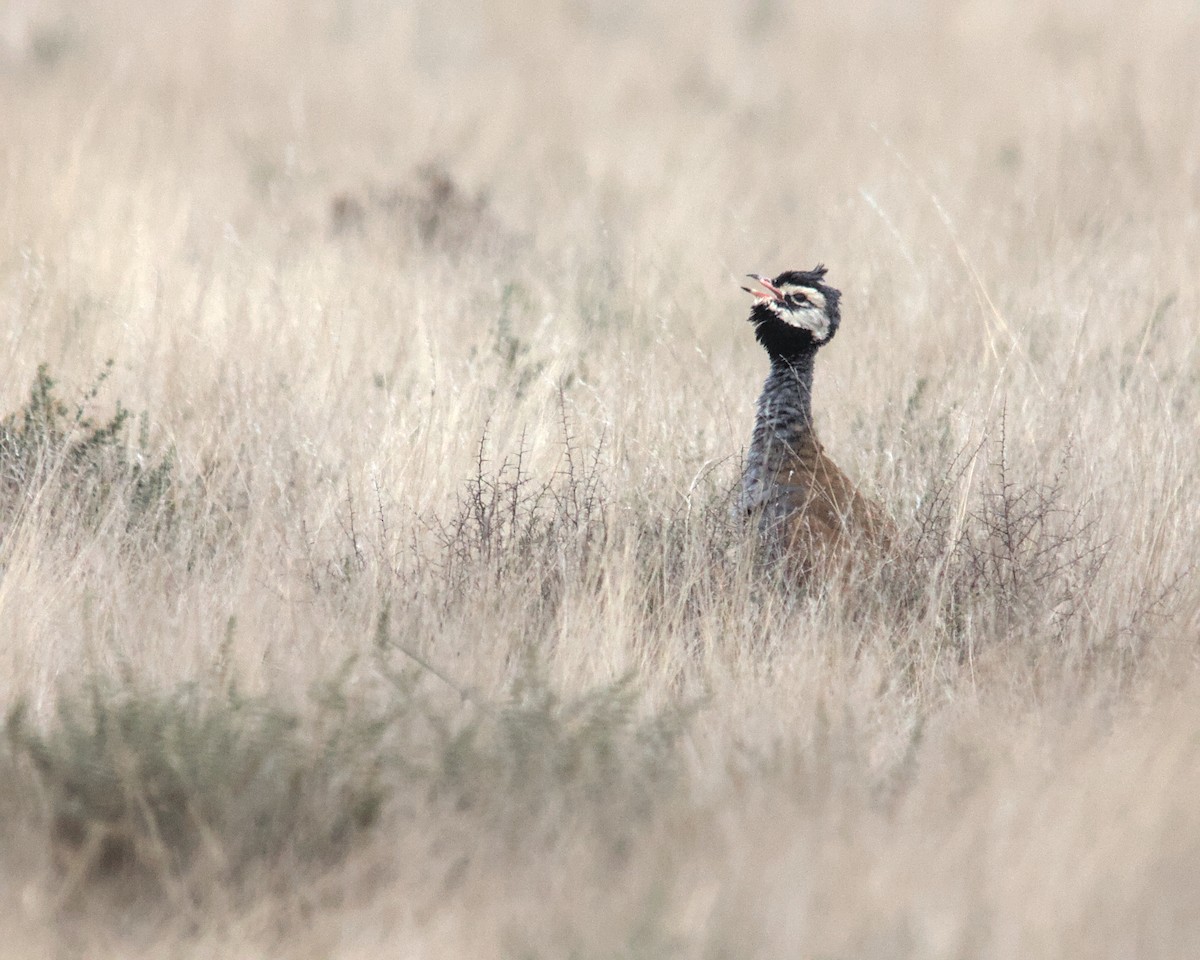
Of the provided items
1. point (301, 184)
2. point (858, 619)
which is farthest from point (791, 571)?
point (301, 184)

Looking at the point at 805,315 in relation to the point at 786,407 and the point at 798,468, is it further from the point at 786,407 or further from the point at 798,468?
the point at 798,468

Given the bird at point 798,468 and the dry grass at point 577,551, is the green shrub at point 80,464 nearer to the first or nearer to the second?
the dry grass at point 577,551

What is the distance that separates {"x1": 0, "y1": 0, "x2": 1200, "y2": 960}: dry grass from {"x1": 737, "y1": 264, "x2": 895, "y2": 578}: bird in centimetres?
14

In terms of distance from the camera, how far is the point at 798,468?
469cm

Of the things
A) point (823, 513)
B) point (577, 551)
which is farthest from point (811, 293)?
point (577, 551)

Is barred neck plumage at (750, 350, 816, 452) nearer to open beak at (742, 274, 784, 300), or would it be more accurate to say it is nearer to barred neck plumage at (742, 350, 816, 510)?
barred neck plumage at (742, 350, 816, 510)

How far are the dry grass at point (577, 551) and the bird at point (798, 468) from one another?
5.7 inches

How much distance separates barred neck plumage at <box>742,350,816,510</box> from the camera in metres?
4.77

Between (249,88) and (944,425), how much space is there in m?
8.14

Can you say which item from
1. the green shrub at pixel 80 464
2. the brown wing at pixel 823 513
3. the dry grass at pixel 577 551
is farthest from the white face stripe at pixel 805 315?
the green shrub at pixel 80 464

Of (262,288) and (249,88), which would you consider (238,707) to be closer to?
(262,288)

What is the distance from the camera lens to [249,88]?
1207 centimetres

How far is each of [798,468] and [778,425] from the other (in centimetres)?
23

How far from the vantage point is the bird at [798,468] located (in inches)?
177
